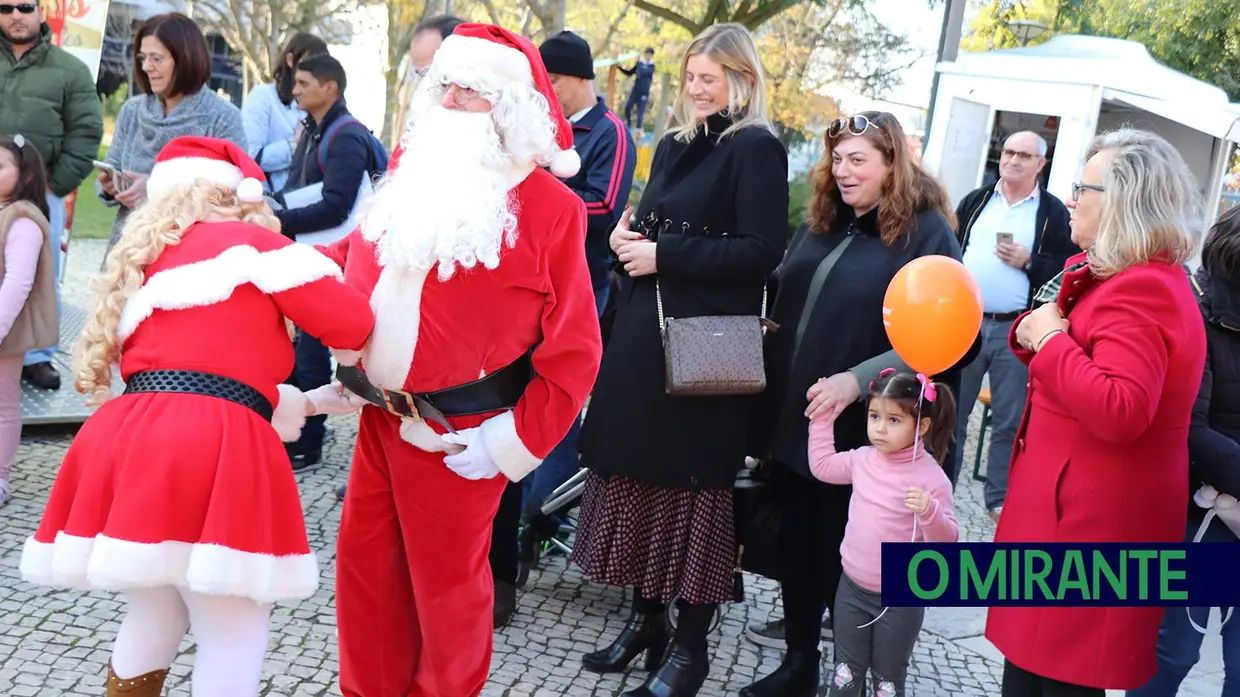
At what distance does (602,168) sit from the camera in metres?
4.28

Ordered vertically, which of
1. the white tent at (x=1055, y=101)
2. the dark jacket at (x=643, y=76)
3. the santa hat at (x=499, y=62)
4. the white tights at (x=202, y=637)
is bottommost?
the white tights at (x=202, y=637)

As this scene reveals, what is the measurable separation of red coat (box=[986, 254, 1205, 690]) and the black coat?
3.25ft

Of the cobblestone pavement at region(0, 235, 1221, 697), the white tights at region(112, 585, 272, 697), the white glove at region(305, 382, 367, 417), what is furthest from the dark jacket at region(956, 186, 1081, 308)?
the white tights at region(112, 585, 272, 697)

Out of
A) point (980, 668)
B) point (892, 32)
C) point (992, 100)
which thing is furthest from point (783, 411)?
point (892, 32)

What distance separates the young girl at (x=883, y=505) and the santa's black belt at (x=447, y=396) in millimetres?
1032

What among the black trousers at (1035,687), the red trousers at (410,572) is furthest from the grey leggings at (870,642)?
the red trousers at (410,572)

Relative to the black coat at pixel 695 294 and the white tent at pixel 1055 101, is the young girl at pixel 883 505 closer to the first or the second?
the black coat at pixel 695 294

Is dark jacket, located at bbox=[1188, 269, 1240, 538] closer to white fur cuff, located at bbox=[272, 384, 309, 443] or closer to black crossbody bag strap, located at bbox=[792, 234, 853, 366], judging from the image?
black crossbody bag strap, located at bbox=[792, 234, 853, 366]

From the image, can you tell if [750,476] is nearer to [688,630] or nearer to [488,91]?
[688,630]

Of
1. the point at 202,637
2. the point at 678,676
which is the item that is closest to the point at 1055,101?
the point at 678,676

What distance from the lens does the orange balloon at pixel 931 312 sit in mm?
3104

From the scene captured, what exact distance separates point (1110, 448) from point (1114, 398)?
215mm

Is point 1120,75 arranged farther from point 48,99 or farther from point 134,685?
point 134,685

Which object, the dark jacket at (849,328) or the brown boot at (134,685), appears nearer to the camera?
the brown boot at (134,685)
